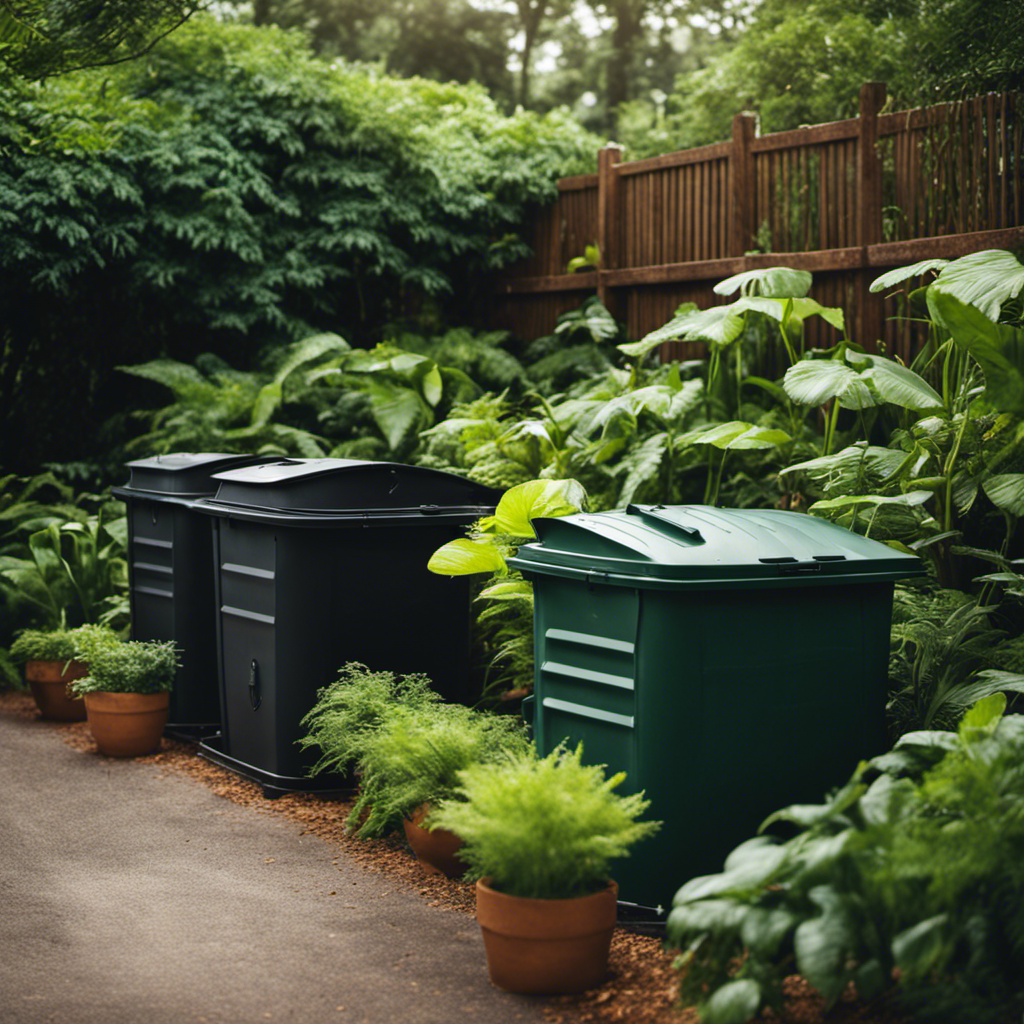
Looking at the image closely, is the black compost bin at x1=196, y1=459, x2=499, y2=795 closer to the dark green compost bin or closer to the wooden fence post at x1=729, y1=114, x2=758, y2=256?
the dark green compost bin

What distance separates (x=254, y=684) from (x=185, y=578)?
1187mm

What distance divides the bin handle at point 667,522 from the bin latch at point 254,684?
2046 mm

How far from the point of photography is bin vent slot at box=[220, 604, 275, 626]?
5.07 metres

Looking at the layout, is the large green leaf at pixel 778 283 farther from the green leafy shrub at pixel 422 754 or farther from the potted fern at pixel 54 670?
the potted fern at pixel 54 670

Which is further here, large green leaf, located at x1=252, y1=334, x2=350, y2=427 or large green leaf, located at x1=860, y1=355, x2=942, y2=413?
large green leaf, located at x1=252, y1=334, x2=350, y2=427

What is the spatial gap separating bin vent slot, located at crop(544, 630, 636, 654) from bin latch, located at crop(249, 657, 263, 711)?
1.83 m

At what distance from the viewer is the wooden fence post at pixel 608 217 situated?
9508 millimetres

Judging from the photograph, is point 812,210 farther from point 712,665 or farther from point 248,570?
point 712,665

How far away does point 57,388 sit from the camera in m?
9.88

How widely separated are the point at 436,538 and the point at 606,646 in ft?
5.91

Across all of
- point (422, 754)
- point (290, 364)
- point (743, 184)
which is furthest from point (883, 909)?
point (290, 364)

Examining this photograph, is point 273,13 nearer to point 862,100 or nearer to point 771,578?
point 862,100

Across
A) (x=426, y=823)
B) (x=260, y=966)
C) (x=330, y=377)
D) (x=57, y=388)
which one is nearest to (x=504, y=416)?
(x=330, y=377)

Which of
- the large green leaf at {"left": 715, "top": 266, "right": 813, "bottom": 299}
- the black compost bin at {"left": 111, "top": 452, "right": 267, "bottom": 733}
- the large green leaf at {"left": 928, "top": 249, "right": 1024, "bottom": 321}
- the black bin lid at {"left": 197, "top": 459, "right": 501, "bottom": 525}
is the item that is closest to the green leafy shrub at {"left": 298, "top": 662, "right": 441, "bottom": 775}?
the black bin lid at {"left": 197, "top": 459, "right": 501, "bottom": 525}
